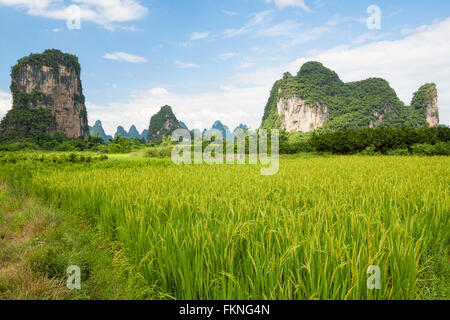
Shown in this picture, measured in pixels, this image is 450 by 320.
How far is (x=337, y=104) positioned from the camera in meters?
78.4

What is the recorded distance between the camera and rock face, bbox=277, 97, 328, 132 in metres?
79.9

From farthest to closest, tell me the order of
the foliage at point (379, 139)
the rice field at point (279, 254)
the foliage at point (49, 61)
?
the foliage at point (49, 61), the foliage at point (379, 139), the rice field at point (279, 254)

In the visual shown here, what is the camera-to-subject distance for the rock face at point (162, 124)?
78.2 metres

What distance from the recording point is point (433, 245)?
2742 mm

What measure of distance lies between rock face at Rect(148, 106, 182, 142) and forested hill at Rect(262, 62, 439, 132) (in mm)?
32325

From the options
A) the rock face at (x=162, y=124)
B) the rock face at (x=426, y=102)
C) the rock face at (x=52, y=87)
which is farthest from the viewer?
the rock face at (x=162, y=124)

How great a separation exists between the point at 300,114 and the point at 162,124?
49.7m

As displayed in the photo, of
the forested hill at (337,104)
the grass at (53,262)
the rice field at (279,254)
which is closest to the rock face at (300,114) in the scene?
the forested hill at (337,104)

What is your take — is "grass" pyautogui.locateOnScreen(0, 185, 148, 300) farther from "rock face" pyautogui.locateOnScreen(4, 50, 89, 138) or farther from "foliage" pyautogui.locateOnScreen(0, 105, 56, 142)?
"rock face" pyautogui.locateOnScreen(4, 50, 89, 138)

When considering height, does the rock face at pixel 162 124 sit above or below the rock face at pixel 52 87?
below

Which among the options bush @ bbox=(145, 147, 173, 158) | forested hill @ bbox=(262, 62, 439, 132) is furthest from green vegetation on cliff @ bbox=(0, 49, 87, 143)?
forested hill @ bbox=(262, 62, 439, 132)

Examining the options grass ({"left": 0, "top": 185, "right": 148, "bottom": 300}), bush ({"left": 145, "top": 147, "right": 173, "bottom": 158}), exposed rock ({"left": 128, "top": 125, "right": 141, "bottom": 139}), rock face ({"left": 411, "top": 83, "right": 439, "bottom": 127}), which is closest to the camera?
grass ({"left": 0, "top": 185, "right": 148, "bottom": 300})

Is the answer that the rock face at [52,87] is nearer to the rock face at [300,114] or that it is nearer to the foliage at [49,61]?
the foliage at [49,61]
